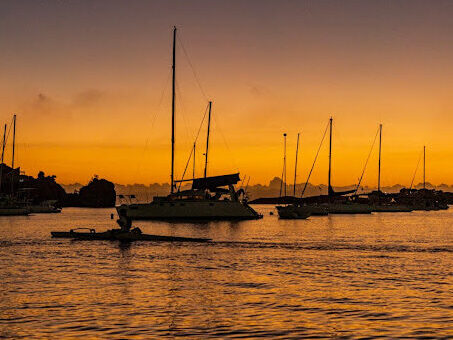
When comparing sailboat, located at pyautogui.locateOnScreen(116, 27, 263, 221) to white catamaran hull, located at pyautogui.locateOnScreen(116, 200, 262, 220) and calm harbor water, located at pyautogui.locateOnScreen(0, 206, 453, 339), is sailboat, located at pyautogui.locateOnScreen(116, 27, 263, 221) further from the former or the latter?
calm harbor water, located at pyautogui.locateOnScreen(0, 206, 453, 339)

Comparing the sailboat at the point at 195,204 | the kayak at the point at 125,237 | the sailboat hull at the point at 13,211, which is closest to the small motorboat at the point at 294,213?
the sailboat at the point at 195,204

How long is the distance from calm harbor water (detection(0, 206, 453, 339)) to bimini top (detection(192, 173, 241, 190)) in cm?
4576

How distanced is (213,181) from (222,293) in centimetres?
7050

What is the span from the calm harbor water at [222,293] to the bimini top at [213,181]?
4576cm

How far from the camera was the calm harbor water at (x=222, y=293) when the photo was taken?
22.1m

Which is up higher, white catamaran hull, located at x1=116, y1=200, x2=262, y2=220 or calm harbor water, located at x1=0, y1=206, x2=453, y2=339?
white catamaran hull, located at x1=116, y1=200, x2=262, y2=220

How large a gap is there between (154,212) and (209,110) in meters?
22.9

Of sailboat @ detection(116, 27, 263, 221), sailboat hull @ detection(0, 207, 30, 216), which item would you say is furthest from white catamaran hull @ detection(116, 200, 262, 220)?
sailboat hull @ detection(0, 207, 30, 216)

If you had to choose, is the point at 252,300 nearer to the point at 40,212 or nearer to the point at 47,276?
the point at 47,276

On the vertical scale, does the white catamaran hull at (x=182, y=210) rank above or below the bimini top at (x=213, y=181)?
below

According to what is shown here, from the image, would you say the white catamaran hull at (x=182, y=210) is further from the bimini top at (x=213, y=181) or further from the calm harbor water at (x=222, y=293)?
the calm harbor water at (x=222, y=293)

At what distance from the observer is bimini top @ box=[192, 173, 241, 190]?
3930 inches

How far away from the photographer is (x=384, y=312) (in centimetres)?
2506

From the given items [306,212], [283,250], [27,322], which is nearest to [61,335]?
[27,322]
